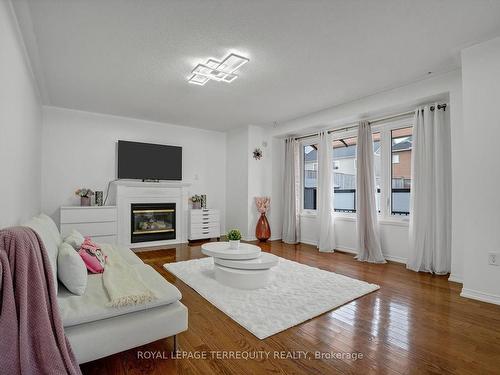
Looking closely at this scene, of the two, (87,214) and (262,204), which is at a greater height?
(262,204)

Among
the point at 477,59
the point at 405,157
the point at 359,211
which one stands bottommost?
the point at 359,211

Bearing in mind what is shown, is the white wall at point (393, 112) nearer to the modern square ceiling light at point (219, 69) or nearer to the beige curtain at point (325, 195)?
the beige curtain at point (325, 195)

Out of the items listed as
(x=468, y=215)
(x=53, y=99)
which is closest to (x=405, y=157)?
(x=468, y=215)

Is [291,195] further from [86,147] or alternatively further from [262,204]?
[86,147]

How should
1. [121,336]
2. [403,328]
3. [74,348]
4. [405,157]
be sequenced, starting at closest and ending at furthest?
[74,348] < [121,336] < [403,328] < [405,157]

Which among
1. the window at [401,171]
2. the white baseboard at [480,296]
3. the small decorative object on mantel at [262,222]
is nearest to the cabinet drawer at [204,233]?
the small decorative object on mantel at [262,222]

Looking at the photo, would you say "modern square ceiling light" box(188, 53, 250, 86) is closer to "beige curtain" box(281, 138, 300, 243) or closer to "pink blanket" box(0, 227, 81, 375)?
"pink blanket" box(0, 227, 81, 375)

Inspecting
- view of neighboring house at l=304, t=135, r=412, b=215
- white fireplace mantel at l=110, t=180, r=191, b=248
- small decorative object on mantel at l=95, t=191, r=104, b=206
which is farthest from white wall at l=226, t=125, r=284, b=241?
small decorative object on mantel at l=95, t=191, r=104, b=206

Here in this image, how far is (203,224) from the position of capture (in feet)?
19.2

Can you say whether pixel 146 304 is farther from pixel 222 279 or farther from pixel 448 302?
pixel 448 302

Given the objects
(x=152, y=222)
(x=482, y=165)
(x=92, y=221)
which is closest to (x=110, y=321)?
(x=482, y=165)

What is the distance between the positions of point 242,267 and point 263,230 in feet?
9.45

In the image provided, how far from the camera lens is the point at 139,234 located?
207 inches

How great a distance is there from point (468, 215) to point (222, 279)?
2.69 meters
